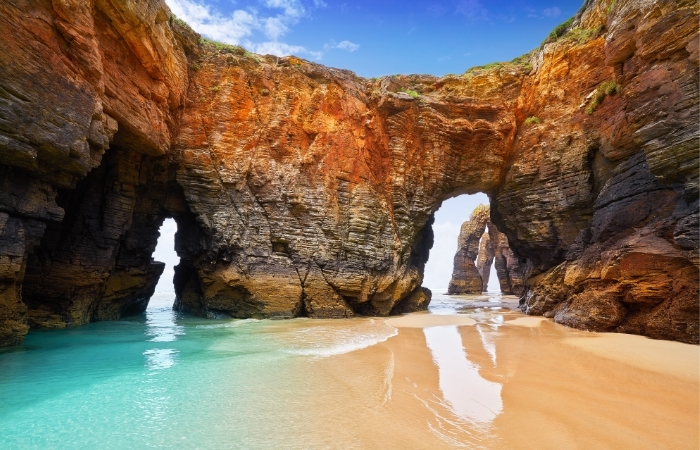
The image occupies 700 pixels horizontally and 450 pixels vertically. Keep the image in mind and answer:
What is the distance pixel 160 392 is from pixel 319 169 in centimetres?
1178

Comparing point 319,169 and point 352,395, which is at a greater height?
point 319,169

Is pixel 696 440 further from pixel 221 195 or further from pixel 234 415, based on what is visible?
pixel 221 195

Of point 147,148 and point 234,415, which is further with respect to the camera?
point 147,148

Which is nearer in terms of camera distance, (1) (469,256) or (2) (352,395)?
(2) (352,395)

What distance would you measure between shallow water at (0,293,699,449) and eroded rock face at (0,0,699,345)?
351cm

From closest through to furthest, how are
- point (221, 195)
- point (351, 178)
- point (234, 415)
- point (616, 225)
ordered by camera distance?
point (234, 415) < point (616, 225) < point (221, 195) < point (351, 178)

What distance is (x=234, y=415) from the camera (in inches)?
147

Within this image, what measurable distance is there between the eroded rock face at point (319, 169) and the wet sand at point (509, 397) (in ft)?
13.8

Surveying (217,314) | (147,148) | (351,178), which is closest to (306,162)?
(351,178)

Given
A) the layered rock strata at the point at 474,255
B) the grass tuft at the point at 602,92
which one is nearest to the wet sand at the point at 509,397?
the grass tuft at the point at 602,92

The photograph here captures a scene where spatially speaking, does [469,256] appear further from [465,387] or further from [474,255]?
[465,387]

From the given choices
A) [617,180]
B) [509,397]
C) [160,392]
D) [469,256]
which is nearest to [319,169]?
[617,180]

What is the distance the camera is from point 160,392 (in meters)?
4.47

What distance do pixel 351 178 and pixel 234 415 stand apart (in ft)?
41.3
